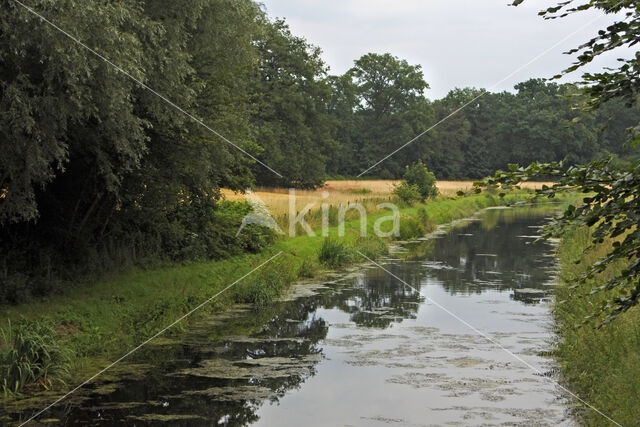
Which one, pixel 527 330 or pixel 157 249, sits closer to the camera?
pixel 527 330

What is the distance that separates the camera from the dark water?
7971 mm

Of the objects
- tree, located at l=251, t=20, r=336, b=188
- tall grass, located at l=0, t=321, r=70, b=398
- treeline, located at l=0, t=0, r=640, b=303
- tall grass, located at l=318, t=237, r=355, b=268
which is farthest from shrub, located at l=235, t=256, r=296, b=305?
tree, located at l=251, t=20, r=336, b=188

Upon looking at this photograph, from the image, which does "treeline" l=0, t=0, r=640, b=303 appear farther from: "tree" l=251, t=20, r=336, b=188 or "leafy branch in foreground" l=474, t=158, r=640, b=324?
"tree" l=251, t=20, r=336, b=188

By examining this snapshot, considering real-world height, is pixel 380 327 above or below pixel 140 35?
below

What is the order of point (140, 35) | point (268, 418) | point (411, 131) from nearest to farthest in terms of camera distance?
point (268, 418) < point (140, 35) < point (411, 131)

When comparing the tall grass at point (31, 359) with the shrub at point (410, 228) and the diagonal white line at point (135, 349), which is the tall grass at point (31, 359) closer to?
the diagonal white line at point (135, 349)

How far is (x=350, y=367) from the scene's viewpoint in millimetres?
10094

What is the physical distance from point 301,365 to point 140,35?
617 centimetres

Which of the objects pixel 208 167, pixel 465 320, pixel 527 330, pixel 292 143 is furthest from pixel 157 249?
pixel 292 143

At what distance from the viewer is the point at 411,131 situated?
81188mm

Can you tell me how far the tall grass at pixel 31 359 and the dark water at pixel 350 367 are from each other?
60cm

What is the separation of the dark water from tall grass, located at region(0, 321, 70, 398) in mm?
604

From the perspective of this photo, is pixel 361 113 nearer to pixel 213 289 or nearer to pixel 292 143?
pixel 292 143

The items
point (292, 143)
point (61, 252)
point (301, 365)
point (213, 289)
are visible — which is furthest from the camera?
point (292, 143)
